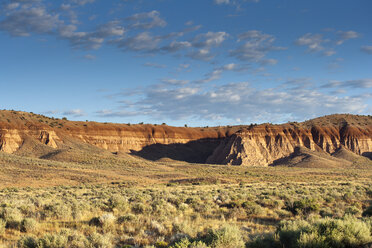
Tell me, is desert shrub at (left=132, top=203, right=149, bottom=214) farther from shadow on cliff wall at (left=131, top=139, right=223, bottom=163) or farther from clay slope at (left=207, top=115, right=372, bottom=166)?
shadow on cliff wall at (left=131, top=139, right=223, bottom=163)

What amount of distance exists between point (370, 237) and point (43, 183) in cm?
3640

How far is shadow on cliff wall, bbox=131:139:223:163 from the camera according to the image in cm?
9425

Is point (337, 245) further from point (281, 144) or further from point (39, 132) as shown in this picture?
point (281, 144)

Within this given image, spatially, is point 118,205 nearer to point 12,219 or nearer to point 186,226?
point 12,219

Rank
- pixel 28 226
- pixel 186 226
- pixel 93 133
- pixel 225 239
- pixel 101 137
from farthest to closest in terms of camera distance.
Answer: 1. pixel 101 137
2. pixel 93 133
3. pixel 28 226
4. pixel 186 226
5. pixel 225 239

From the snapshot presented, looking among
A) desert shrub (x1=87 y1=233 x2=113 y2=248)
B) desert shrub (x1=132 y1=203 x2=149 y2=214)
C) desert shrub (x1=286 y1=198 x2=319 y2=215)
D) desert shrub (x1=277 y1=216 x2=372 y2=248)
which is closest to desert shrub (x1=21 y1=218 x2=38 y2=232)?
desert shrub (x1=87 y1=233 x2=113 y2=248)

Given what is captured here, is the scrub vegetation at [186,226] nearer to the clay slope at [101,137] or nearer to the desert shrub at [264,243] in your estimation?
the desert shrub at [264,243]

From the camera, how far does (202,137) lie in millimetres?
110125

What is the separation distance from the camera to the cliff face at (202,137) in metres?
79.4

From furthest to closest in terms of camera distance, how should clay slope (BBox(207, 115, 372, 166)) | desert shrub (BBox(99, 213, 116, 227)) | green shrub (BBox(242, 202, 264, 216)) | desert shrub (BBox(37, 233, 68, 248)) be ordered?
clay slope (BBox(207, 115, 372, 166)) < green shrub (BBox(242, 202, 264, 216)) < desert shrub (BBox(99, 213, 116, 227)) < desert shrub (BBox(37, 233, 68, 248))

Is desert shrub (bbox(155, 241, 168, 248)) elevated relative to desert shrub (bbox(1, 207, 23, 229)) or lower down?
elevated

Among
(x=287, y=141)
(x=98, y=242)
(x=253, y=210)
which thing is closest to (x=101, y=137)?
(x=287, y=141)

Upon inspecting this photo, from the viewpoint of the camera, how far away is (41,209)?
14.3 metres

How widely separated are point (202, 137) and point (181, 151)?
44.1 feet
